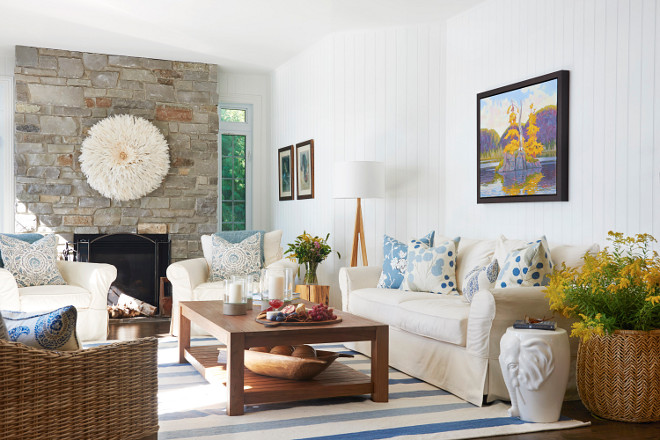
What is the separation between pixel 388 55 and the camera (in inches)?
238

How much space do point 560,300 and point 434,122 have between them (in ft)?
9.08

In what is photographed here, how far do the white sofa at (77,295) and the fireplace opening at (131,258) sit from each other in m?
1.32

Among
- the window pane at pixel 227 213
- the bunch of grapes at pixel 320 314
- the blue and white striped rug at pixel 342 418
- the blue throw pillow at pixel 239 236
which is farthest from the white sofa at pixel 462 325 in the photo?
the window pane at pixel 227 213

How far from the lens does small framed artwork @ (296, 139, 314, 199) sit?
22.5ft

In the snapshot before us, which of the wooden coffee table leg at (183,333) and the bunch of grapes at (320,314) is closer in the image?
the bunch of grapes at (320,314)

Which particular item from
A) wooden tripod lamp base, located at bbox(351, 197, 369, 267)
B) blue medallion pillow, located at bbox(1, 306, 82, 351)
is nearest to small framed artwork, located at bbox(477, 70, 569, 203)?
wooden tripod lamp base, located at bbox(351, 197, 369, 267)

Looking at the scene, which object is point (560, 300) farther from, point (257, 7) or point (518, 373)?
point (257, 7)

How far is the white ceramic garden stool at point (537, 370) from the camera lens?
3.19 metres

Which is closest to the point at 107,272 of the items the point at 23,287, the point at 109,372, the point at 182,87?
the point at 23,287

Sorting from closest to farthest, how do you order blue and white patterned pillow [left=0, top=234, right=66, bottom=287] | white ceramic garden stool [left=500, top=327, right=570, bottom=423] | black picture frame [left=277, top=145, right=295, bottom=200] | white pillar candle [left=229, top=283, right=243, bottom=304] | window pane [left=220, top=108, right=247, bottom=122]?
white ceramic garden stool [left=500, top=327, right=570, bottom=423]
white pillar candle [left=229, top=283, right=243, bottom=304]
blue and white patterned pillow [left=0, top=234, right=66, bottom=287]
black picture frame [left=277, top=145, right=295, bottom=200]
window pane [left=220, top=108, right=247, bottom=122]

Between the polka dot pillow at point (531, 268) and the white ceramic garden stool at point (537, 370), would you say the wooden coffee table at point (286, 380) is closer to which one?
the white ceramic garden stool at point (537, 370)

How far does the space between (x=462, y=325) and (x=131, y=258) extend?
4.37m

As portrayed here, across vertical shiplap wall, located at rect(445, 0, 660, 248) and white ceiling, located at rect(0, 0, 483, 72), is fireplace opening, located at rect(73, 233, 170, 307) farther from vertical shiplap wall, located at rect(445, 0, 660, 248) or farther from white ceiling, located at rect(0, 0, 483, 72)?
vertical shiplap wall, located at rect(445, 0, 660, 248)

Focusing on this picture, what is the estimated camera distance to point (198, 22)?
5.92 m
